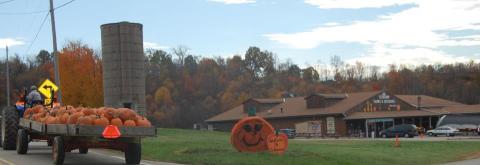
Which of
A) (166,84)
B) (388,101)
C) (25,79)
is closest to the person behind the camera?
(388,101)

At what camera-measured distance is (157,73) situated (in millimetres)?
121750

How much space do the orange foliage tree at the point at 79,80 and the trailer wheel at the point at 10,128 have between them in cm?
3283

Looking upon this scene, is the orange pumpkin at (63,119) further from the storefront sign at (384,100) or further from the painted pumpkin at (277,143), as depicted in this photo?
the storefront sign at (384,100)

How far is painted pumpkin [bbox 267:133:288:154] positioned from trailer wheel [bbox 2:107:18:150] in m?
8.68

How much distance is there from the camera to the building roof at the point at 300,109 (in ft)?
252

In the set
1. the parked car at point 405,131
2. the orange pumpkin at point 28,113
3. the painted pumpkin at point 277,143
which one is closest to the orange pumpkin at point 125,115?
the orange pumpkin at point 28,113

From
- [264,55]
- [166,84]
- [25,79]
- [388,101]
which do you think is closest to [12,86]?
[25,79]

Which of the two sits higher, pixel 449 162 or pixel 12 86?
pixel 12 86

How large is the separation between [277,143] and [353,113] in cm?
5427

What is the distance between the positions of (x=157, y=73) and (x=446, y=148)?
91188 mm

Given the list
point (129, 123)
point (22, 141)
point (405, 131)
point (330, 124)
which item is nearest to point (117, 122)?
point (129, 123)

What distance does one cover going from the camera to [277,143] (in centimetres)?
2288

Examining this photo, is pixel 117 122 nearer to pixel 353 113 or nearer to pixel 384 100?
pixel 353 113

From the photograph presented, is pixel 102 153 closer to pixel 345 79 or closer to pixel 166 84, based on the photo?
pixel 166 84
